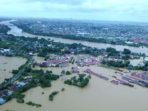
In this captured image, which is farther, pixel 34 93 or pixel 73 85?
pixel 73 85

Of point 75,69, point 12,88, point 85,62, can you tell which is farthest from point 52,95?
point 85,62

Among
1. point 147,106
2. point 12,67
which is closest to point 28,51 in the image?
point 12,67

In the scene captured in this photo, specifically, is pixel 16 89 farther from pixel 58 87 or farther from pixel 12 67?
pixel 12 67

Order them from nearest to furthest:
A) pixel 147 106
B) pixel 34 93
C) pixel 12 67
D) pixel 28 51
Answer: pixel 147 106 → pixel 34 93 → pixel 12 67 → pixel 28 51

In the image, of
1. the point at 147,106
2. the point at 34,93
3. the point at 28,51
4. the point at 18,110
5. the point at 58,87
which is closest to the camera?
the point at 18,110

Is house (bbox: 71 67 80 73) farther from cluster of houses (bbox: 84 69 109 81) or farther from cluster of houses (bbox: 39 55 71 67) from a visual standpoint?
cluster of houses (bbox: 39 55 71 67)

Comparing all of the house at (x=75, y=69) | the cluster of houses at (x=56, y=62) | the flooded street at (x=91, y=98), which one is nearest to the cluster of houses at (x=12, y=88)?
the flooded street at (x=91, y=98)

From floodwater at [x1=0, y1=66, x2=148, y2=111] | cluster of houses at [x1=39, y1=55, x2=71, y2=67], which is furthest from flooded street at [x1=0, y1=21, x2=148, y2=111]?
cluster of houses at [x1=39, y1=55, x2=71, y2=67]

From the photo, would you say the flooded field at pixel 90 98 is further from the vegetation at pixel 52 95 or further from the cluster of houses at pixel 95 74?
the cluster of houses at pixel 95 74
